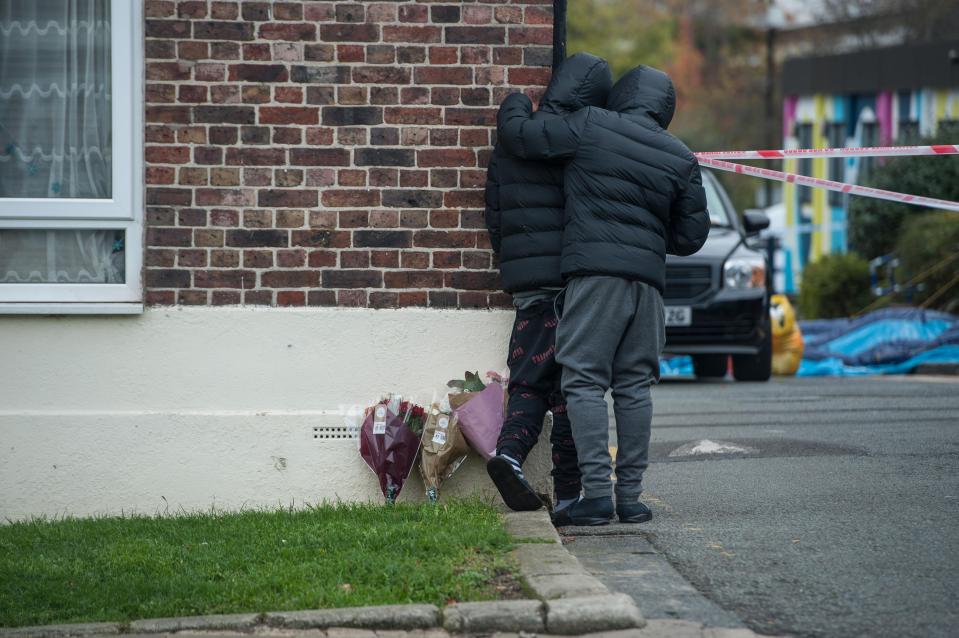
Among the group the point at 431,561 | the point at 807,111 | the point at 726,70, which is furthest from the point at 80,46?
the point at 726,70

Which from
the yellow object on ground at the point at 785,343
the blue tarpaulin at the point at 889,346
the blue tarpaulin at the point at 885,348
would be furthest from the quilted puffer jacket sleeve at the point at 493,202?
the blue tarpaulin at the point at 889,346

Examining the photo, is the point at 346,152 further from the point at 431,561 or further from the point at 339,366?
the point at 431,561

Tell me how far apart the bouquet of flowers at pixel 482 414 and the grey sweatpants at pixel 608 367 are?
40cm

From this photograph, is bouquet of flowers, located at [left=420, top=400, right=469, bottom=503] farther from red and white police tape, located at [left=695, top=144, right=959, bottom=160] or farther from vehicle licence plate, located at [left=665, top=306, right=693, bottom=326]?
vehicle licence plate, located at [left=665, top=306, right=693, bottom=326]

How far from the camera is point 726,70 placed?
67.9m

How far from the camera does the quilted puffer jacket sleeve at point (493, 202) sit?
6043 mm

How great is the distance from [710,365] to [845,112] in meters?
21.9

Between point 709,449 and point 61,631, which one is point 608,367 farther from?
point 709,449

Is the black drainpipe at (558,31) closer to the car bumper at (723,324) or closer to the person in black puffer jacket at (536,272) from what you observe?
the person in black puffer jacket at (536,272)

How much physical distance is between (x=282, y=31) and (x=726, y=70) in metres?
63.9

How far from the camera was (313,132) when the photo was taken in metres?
6.24

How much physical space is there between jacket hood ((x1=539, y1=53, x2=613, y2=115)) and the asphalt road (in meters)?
1.76

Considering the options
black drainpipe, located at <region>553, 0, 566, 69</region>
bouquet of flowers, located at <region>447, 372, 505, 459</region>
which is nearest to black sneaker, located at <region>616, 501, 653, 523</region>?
bouquet of flowers, located at <region>447, 372, 505, 459</region>

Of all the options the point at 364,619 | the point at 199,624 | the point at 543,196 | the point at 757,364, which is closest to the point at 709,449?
the point at 543,196
